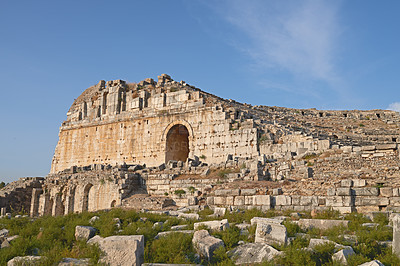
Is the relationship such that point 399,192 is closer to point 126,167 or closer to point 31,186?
point 126,167

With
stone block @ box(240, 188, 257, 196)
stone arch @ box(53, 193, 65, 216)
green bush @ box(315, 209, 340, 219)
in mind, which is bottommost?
stone arch @ box(53, 193, 65, 216)

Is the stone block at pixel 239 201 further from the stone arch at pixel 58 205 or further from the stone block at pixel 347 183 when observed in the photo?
the stone arch at pixel 58 205

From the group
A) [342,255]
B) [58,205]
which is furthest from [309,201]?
[58,205]

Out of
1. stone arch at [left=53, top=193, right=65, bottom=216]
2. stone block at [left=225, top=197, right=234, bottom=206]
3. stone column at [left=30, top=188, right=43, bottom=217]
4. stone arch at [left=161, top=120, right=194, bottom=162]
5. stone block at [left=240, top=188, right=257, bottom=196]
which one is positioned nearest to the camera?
stone block at [left=240, top=188, right=257, bottom=196]

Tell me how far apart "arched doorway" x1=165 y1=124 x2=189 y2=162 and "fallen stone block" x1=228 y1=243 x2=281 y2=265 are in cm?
1773

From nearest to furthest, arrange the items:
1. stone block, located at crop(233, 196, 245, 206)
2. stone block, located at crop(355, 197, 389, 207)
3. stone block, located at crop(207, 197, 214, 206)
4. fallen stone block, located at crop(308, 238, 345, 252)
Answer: fallen stone block, located at crop(308, 238, 345, 252)
stone block, located at crop(355, 197, 389, 207)
stone block, located at crop(233, 196, 245, 206)
stone block, located at crop(207, 197, 214, 206)

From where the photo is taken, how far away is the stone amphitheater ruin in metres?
11.4

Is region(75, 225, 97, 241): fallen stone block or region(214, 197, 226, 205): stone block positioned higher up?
region(214, 197, 226, 205): stone block

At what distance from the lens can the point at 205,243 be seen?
6316 millimetres

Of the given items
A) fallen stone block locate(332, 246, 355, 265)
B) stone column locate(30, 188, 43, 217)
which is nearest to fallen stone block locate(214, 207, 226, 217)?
fallen stone block locate(332, 246, 355, 265)

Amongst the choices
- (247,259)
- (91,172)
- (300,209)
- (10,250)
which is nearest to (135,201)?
(91,172)

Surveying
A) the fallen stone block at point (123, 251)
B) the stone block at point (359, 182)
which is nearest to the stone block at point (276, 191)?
the stone block at point (359, 182)

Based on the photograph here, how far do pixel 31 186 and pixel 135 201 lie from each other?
1154cm

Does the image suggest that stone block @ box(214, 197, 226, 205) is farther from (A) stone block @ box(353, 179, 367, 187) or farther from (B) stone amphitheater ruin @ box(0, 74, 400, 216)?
(A) stone block @ box(353, 179, 367, 187)
